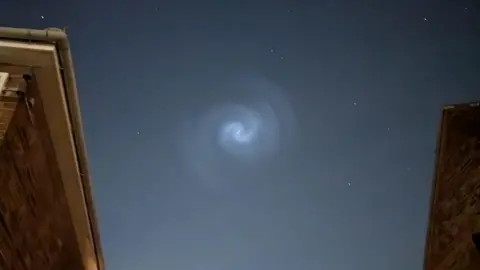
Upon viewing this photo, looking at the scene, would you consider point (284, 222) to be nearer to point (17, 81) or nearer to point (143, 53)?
point (143, 53)

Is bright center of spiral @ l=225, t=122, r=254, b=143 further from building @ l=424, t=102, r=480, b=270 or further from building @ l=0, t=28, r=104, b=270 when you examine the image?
building @ l=424, t=102, r=480, b=270

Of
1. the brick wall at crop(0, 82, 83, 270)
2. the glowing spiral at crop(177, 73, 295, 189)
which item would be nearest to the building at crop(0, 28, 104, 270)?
the brick wall at crop(0, 82, 83, 270)

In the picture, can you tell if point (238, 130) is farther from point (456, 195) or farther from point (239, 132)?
point (456, 195)

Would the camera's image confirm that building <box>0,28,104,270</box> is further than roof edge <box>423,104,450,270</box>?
No

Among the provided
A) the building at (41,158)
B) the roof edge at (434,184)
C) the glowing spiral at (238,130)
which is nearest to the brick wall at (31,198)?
the building at (41,158)

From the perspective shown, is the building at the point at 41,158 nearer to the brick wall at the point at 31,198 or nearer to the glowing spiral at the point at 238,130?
the brick wall at the point at 31,198

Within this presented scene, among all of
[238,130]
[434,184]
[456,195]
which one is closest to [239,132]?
[238,130]
